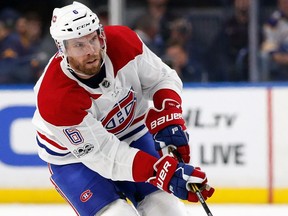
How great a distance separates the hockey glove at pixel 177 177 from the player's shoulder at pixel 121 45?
0.46 meters

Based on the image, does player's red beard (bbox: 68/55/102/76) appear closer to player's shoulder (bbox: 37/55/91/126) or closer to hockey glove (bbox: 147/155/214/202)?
player's shoulder (bbox: 37/55/91/126)

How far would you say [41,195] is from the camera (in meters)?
5.63

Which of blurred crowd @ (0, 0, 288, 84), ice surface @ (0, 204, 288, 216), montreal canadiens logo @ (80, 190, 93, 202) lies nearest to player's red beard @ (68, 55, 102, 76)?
montreal canadiens logo @ (80, 190, 93, 202)

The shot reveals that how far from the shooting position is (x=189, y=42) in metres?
6.18

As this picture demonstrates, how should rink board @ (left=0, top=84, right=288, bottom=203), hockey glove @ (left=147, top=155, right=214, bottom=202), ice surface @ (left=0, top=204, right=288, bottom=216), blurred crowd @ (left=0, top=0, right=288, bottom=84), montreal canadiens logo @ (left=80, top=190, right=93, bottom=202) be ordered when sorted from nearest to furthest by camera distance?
hockey glove @ (left=147, top=155, right=214, bottom=202), montreal canadiens logo @ (left=80, top=190, right=93, bottom=202), ice surface @ (left=0, top=204, right=288, bottom=216), rink board @ (left=0, top=84, right=288, bottom=203), blurred crowd @ (left=0, top=0, right=288, bottom=84)

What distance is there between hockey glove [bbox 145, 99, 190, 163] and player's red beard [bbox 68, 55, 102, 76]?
379 millimetres

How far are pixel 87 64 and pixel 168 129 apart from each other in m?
0.46

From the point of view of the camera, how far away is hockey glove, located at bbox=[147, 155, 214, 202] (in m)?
3.26

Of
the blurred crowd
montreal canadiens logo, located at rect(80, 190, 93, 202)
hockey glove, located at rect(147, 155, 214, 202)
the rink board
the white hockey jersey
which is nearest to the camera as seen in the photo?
hockey glove, located at rect(147, 155, 214, 202)

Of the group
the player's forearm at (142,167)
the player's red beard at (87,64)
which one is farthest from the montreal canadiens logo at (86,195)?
the player's red beard at (87,64)

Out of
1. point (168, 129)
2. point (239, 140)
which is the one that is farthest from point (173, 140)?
point (239, 140)

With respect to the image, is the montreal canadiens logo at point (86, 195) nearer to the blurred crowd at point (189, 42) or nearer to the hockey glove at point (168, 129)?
the hockey glove at point (168, 129)

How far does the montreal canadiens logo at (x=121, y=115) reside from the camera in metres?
3.57

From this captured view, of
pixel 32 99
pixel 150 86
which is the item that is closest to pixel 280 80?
pixel 32 99
